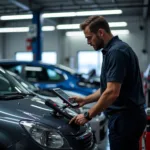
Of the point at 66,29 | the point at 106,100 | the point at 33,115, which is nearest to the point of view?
the point at 106,100

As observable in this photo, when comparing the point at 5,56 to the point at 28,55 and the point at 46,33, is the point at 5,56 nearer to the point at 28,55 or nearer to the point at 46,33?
the point at 28,55

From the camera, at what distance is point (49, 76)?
6.74 m

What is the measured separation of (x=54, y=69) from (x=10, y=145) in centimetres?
433

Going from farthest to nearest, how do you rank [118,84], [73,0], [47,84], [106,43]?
[73,0], [47,84], [106,43], [118,84]

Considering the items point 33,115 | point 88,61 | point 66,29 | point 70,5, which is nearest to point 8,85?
point 33,115

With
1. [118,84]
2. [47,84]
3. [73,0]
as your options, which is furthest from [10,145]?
[73,0]

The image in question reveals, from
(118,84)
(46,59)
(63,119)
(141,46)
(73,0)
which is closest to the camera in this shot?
(118,84)

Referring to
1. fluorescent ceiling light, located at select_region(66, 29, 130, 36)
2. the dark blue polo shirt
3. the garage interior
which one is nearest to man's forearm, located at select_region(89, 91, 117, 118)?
the dark blue polo shirt

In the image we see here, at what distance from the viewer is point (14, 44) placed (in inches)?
791

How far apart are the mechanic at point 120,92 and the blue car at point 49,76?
13.0ft

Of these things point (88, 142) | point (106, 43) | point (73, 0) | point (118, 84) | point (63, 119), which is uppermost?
point (73, 0)

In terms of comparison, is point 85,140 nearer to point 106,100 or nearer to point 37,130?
point 37,130

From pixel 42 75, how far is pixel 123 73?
4.56 m

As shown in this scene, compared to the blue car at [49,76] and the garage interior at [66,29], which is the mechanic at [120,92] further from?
the garage interior at [66,29]
